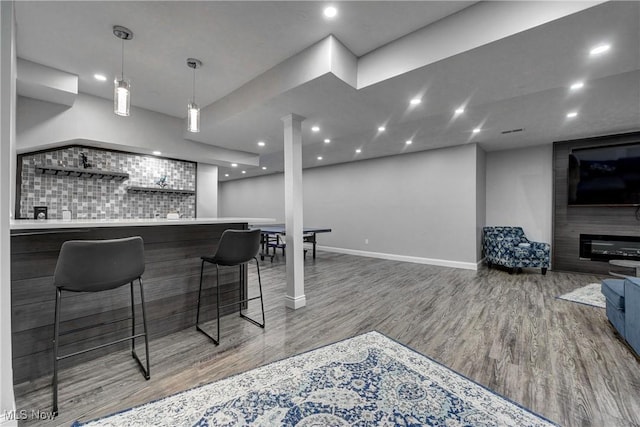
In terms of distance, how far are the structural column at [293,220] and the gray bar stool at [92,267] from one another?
1.67 meters

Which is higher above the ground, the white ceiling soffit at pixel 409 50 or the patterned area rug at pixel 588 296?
the white ceiling soffit at pixel 409 50

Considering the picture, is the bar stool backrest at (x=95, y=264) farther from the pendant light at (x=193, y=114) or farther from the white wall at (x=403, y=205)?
the white wall at (x=403, y=205)

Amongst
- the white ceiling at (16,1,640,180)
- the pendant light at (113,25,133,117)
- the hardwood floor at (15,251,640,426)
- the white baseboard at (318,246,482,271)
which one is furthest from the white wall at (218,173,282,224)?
the pendant light at (113,25,133,117)

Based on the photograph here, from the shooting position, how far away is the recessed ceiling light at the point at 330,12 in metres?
2.07

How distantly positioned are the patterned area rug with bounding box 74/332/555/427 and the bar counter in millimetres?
873

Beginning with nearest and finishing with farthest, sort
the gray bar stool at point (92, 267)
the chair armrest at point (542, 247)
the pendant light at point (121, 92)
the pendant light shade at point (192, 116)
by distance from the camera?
1. the gray bar stool at point (92, 267)
2. the pendant light at point (121, 92)
3. the pendant light shade at point (192, 116)
4. the chair armrest at point (542, 247)

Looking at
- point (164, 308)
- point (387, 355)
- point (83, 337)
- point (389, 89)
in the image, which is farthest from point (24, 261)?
point (389, 89)

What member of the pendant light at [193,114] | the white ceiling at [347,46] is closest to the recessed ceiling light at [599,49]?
the white ceiling at [347,46]

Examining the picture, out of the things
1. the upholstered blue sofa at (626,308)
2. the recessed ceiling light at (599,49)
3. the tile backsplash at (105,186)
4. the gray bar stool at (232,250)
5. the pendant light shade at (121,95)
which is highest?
the recessed ceiling light at (599,49)

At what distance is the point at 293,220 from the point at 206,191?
3188 mm

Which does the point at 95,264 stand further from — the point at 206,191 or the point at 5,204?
the point at 206,191

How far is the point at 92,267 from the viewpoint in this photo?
5.64ft

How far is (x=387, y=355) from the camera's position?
2.18m

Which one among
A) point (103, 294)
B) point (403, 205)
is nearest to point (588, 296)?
point (403, 205)
